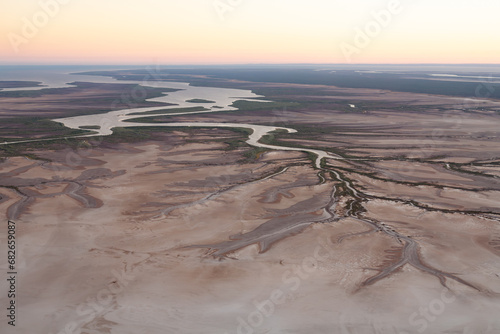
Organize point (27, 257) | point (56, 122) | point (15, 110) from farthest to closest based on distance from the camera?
point (15, 110) < point (56, 122) < point (27, 257)

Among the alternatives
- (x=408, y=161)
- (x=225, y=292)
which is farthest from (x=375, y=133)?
(x=225, y=292)

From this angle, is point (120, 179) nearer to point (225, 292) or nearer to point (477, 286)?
point (225, 292)

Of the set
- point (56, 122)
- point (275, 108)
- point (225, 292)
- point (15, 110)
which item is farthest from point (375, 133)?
point (15, 110)

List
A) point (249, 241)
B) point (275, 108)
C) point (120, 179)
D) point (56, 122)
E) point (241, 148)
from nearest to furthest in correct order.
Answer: point (249, 241), point (120, 179), point (241, 148), point (56, 122), point (275, 108)

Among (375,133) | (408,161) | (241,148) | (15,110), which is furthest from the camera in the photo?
(15,110)

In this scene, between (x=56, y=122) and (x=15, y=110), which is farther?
(x=15, y=110)

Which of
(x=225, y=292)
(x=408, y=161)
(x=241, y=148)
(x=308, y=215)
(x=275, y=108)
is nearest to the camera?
(x=225, y=292)

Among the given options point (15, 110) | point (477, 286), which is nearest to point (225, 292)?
point (477, 286)

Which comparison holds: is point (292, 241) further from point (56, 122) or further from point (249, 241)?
point (56, 122)

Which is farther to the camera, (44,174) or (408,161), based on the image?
(408,161)
